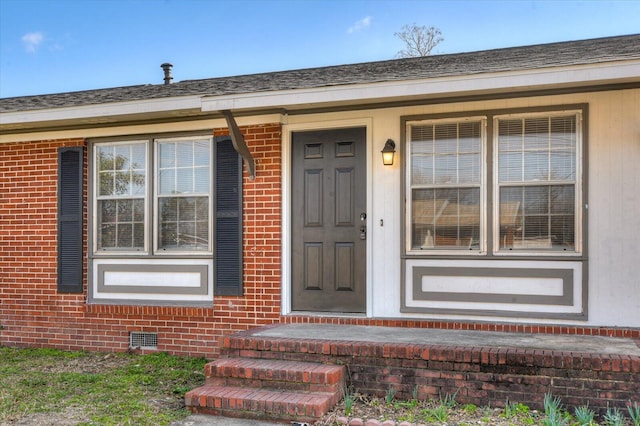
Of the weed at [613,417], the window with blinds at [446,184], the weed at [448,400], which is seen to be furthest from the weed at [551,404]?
the window with blinds at [446,184]

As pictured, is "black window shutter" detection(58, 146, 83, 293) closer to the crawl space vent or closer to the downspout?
the crawl space vent

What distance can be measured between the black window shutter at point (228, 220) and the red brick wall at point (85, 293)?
10 centimetres

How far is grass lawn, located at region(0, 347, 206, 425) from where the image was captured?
4.64m

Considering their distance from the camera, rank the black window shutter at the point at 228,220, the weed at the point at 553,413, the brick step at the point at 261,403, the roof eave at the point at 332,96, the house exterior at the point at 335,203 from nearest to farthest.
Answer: the weed at the point at 553,413
the brick step at the point at 261,403
the roof eave at the point at 332,96
the house exterior at the point at 335,203
the black window shutter at the point at 228,220

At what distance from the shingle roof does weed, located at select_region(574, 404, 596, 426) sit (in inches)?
108

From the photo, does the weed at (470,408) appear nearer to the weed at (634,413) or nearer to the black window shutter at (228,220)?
the weed at (634,413)

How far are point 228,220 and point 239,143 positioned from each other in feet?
3.04

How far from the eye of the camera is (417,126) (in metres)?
6.05


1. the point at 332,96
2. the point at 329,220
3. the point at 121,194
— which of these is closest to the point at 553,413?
the point at 329,220

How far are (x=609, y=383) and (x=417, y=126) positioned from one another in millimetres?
3002

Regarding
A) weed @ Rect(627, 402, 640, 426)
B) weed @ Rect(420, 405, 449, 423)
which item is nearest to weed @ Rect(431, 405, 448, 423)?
weed @ Rect(420, 405, 449, 423)

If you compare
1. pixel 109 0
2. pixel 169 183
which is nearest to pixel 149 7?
pixel 109 0

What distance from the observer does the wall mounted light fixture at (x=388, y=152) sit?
5.98 meters

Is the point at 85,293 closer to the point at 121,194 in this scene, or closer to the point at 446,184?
the point at 121,194
